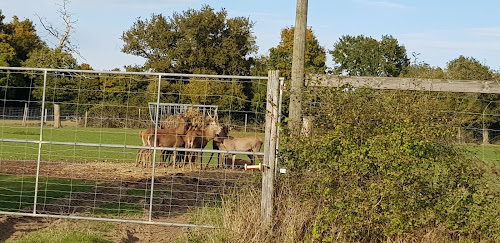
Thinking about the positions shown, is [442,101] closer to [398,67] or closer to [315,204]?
[315,204]

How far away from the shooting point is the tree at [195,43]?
5866 centimetres

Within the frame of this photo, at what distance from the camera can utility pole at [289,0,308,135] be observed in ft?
28.7

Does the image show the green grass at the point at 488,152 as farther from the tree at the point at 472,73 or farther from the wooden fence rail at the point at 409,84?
the tree at the point at 472,73

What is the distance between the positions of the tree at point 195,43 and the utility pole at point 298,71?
4584 centimetres

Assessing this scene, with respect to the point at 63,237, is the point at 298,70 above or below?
above

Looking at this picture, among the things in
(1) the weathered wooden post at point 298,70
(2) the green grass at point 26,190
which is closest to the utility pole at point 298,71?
(1) the weathered wooden post at point 298,70

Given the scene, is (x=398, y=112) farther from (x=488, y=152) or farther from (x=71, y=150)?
(x=71, y=150)

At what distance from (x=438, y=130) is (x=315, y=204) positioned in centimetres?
182

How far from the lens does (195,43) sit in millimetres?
59844

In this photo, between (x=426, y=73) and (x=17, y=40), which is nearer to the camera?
(x=426, y=73)

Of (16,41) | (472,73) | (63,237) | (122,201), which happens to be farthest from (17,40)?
(63,237)

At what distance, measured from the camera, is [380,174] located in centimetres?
821

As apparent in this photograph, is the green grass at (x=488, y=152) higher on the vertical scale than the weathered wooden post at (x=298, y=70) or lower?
lower

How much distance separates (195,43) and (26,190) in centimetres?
4673
